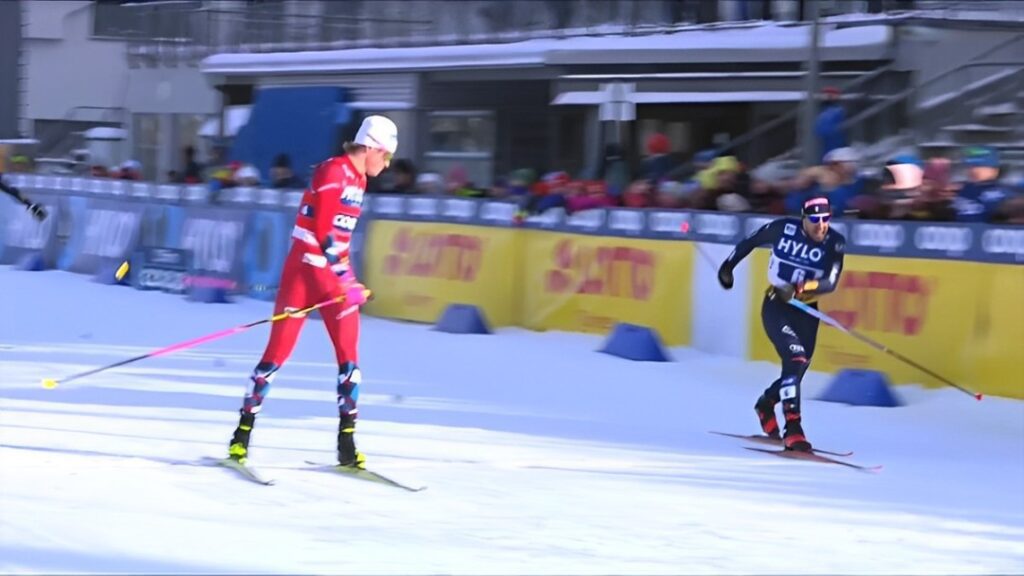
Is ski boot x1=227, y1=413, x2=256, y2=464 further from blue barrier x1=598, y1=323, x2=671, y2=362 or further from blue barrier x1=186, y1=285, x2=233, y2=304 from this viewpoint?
blue barrier x1=186, y1=285, x2=233, y2=304

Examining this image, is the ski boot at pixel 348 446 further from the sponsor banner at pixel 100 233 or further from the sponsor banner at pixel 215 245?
the sponsor banner at pixel 100 233

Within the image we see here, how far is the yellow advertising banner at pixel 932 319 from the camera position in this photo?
12.7m

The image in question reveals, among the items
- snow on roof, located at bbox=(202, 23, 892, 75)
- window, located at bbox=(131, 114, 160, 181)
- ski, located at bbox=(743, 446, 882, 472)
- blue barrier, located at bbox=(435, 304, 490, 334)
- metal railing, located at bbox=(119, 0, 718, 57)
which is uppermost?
metal railing, located at bbox=(119, 0, 718, 57)

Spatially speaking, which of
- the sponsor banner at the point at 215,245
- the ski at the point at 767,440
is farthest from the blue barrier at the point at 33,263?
the ski at the point at 767,440

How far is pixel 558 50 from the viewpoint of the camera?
2491 cm

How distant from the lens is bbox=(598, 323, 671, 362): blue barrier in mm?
14844

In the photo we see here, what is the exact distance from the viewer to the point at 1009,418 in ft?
39.7

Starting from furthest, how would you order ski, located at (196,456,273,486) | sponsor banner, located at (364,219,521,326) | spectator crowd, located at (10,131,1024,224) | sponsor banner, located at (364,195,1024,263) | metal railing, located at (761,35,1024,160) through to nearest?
metal railing, located at (761,35,1024,160) < sponsor banner, located at (364,219,521,326) < spectator crowd, located at (10,131,1024,224) < sponsor banner, located at (364,195,1024,263) < ski, located at (196,456,273,486)

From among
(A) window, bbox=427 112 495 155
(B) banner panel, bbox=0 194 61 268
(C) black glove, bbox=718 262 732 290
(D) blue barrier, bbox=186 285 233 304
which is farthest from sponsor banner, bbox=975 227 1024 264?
(A) window, bbox=427 112 495 155

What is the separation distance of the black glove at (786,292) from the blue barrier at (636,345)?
153 inches

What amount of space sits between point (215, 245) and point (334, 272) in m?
12.4

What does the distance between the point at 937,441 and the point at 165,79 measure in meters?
27.1

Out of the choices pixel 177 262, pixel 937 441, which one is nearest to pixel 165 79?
pixel 177 262

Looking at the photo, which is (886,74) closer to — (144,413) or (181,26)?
(144,413)
